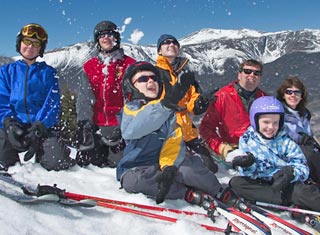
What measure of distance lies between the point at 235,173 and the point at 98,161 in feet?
7.15

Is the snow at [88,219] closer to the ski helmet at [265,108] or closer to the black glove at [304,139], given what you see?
the ski helmet at [265,108]

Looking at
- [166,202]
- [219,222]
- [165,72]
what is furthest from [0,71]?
[219,222]

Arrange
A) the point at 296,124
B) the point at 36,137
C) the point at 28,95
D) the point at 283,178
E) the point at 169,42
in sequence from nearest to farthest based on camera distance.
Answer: the point at 283,178
the point at 36,137
the point at 28,95
the point at 296,124
the point at 169,42

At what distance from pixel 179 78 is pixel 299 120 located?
6.16 feet

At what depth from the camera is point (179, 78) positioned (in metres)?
5.86

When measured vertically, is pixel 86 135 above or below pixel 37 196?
above

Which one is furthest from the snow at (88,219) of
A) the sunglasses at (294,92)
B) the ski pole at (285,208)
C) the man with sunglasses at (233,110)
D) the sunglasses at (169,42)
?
the sunglasses at (169,42)

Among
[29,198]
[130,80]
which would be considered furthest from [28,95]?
[29,198]

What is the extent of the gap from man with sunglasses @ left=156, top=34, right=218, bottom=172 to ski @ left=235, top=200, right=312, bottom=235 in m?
1.65

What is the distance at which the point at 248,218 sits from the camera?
11.8 feet

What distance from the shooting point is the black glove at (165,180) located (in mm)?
4031

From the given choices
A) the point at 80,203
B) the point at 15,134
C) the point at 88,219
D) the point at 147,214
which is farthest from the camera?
the point at 15,134

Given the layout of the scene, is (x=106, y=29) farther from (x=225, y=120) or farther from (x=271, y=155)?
(x=271, y=155)

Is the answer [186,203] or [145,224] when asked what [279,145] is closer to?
[186,203]
